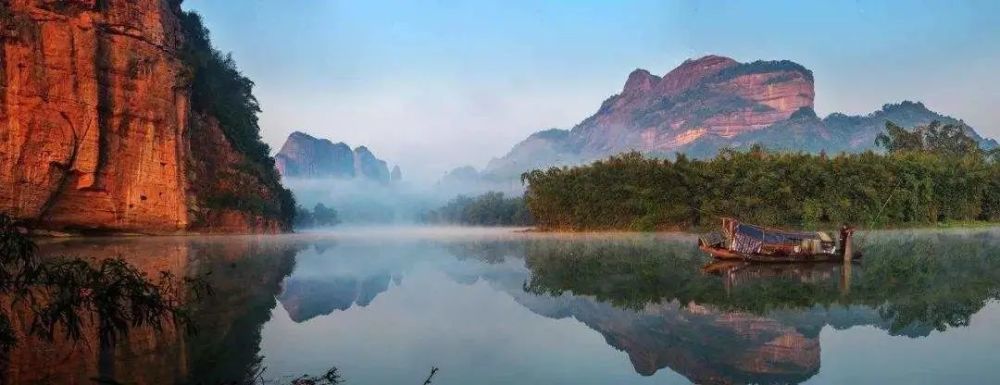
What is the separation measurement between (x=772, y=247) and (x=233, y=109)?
44.8 meters

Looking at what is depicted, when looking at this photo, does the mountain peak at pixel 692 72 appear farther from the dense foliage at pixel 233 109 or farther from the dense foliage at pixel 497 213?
the dense foliage at pixel 233 109

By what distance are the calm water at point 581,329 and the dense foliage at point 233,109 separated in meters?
30.7

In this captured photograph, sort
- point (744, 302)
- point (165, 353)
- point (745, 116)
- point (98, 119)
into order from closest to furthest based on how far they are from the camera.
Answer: point (165, 353), point (744, 302), point (98, 119), point (745, 116)

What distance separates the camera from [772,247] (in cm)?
1958

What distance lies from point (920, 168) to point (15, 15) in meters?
50.4

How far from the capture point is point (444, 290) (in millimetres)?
14586

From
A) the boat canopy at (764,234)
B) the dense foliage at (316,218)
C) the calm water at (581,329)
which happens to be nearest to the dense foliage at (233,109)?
the dense foliage at (316,218)

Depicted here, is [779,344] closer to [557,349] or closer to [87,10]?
[557,349]

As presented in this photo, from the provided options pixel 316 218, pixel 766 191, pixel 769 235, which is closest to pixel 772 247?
pixel 769 235

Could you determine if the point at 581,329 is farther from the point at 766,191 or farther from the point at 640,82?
the point at 640,82

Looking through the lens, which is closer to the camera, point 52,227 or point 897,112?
point 52,227

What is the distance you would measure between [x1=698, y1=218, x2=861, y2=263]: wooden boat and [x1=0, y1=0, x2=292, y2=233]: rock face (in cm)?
3045

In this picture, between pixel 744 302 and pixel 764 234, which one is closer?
pixel 744 302

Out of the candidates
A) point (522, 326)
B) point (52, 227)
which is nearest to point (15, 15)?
point (52, 227)
